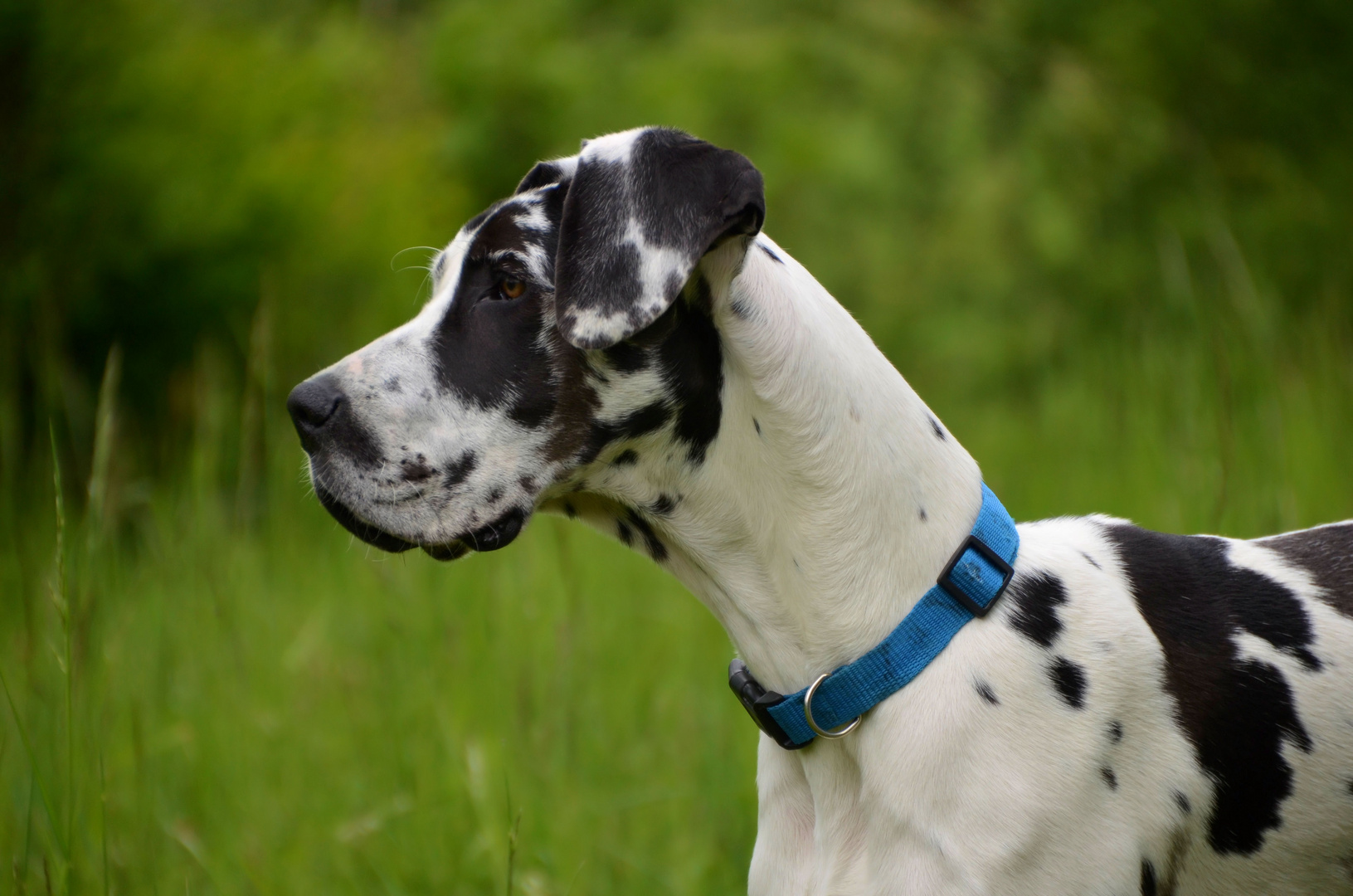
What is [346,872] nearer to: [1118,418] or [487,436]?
[487,436]

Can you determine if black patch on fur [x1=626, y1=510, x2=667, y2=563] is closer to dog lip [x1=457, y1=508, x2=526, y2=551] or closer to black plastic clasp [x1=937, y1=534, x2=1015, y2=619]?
dog lip [x1=457, y1=508, x2=526, y2=551]

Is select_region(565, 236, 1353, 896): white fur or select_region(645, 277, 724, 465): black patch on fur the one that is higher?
select_region(645, 277, 724, 465): black patch on fur

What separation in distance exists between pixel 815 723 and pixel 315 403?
118 centimetres

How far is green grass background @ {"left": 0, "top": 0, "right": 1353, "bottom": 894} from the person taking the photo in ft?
11.0

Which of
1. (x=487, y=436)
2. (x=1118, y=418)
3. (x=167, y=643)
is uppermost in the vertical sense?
(x=487, y=436)

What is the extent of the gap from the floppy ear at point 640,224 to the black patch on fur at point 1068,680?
3.37 ft

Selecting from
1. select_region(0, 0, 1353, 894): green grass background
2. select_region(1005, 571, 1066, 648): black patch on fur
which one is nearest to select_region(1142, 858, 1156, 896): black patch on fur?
select_region(1005, 571, 1066, 648): black patch on fur

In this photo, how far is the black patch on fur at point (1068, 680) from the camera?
2072 millimetres

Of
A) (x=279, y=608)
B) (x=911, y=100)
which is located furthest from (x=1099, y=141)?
(x=279, y=608)

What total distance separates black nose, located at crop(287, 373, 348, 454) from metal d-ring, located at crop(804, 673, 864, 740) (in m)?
1.09

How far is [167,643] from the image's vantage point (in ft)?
12.1

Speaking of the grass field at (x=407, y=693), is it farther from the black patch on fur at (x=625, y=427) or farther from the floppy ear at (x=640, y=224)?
the floppy ear at (x=640, y=224)

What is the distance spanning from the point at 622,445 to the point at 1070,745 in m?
1.04

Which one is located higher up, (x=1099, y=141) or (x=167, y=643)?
(x=1099, y=141)
